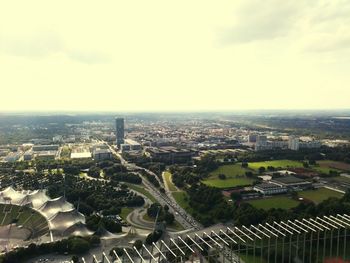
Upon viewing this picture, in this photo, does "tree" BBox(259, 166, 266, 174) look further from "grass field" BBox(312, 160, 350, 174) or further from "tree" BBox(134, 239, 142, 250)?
"tree" BBox(134, 239, 142, 250)

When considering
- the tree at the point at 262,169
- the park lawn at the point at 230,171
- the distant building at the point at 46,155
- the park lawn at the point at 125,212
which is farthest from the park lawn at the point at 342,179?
the distant building at the point at 46,155

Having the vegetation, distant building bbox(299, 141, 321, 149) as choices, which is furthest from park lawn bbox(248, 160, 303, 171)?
the vegetation

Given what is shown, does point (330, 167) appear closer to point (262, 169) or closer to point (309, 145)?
point (262, 169)

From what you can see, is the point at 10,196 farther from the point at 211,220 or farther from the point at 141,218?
the point at 211,220

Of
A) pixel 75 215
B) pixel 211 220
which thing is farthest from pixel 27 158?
pixel 211 220

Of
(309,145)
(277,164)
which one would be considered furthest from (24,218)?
(309,145)

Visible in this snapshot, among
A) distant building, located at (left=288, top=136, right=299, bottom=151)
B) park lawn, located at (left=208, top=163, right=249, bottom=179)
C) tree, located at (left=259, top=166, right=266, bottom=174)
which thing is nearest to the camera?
park lawn, located at (left=208, top=163, right=249, bottom=179)
